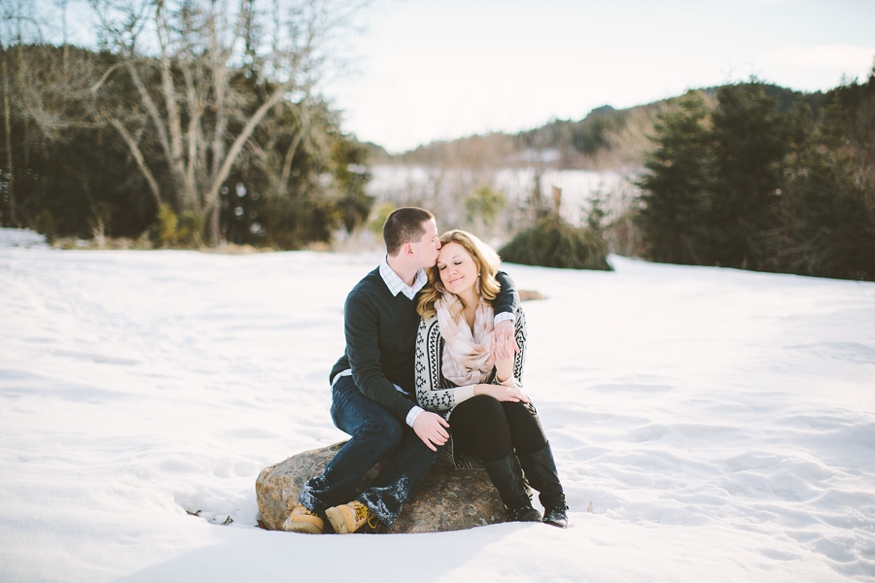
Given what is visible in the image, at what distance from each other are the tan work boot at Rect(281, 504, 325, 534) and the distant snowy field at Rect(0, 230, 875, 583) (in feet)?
0.43

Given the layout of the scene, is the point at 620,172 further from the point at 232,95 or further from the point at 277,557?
the point at 277,557

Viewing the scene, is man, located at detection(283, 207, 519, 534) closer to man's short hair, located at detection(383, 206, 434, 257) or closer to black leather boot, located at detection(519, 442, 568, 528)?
man's short hair, located at detection(383, 206, 434, 257)

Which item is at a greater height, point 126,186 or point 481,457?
point 126,186

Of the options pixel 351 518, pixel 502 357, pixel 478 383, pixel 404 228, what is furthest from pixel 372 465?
pixel 404 228

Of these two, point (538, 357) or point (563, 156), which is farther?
point (563, 156)

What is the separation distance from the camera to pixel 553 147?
22.4 metres

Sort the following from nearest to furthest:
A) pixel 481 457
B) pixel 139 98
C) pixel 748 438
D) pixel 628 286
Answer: pixel 481 457 → pixel 748 438 → pixel 628 286 → pixel 139 98

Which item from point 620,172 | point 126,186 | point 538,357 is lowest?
point 538,357

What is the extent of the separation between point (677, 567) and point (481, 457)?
890 mm

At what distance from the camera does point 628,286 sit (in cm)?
987

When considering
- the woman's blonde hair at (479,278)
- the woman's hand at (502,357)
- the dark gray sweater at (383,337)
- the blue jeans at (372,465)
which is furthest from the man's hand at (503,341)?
the blue jeans at (372,465)

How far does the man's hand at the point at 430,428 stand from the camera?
2.50 meters

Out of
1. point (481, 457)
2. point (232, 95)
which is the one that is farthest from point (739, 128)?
point (481, 457)

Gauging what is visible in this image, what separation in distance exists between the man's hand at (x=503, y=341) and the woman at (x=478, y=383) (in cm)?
1
